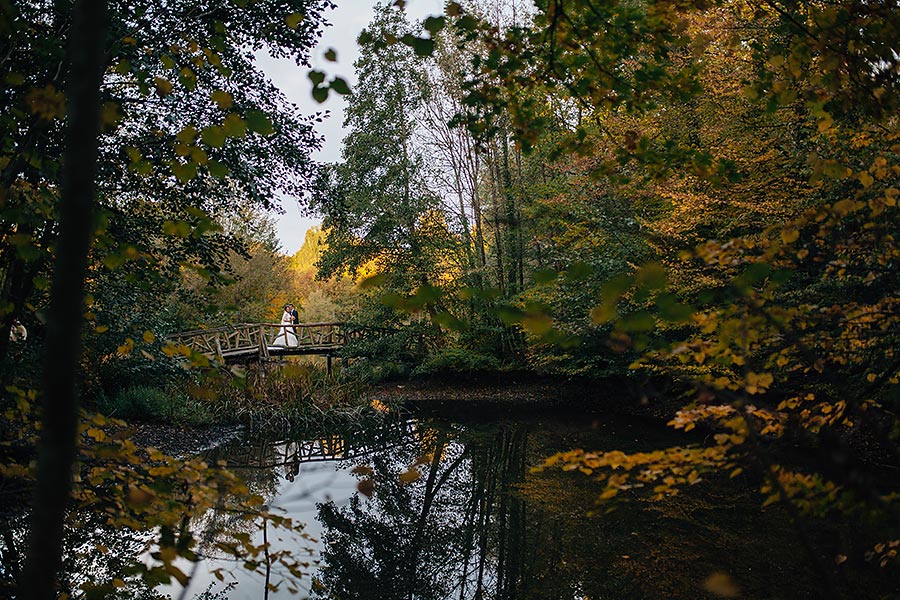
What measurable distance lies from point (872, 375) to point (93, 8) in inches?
142

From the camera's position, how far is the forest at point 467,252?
178 cm

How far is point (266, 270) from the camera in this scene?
23.4 meters

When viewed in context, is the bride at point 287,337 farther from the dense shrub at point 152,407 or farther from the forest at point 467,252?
the dense shrub at point 152,407

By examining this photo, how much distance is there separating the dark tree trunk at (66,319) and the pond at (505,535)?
166 centimetres

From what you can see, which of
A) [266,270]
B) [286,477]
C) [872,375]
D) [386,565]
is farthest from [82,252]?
[266,270]

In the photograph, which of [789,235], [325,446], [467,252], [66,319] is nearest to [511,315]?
[66,319]

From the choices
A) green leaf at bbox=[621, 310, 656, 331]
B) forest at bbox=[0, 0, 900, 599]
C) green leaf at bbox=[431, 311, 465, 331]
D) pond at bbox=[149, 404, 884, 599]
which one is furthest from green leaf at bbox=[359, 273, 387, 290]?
pond at bbox=[149, 404, 884, 599]

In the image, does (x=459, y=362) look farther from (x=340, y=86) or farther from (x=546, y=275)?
(x=546, y=275)

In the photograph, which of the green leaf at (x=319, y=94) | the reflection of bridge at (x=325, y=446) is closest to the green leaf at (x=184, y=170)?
the green leaf at (x=319, y=94)

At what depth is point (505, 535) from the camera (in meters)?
5.88

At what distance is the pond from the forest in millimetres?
116

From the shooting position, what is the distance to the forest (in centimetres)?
178

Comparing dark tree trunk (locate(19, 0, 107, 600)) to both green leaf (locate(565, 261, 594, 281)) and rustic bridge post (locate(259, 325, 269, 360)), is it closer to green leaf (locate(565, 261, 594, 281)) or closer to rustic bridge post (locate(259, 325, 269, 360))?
green leaf (locate(565, 261, 594, 281))

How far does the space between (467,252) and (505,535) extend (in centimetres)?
1210
